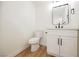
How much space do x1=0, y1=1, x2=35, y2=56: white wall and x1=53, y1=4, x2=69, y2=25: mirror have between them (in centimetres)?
30

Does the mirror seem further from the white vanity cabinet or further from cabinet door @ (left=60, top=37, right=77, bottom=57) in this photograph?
cabinet door @ (left=60, top=37, right=77, bottom=57)

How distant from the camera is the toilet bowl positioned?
1.47 meters

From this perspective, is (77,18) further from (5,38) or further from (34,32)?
(5,38)

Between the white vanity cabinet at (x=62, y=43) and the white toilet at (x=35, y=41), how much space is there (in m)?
0.13

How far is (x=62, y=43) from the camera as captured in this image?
1531 mm

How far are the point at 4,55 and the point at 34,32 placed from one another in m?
0.52

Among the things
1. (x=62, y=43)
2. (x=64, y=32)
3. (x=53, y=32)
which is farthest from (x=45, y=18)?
(x=62, y=43)

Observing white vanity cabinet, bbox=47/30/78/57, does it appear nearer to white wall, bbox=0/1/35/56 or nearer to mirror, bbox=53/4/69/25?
mirror, bbox=53/4/69/25

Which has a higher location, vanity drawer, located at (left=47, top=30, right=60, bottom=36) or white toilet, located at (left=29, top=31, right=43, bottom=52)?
vanity drawer, located at (left=47, top=30, right=60, bottom=36)

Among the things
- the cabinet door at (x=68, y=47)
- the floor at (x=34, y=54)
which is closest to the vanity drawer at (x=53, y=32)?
the cabinet door at (x=68, y=47)

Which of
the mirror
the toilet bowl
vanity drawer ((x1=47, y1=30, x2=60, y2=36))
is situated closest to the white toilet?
the toilet bowl

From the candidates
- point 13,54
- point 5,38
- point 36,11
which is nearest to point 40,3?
point 36,11

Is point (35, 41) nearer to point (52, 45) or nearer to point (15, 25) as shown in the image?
point (52, 45)

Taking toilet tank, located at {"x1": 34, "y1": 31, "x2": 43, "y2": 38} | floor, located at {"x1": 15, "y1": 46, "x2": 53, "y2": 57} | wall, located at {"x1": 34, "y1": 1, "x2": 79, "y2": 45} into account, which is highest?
wall, located at {"x1": 34, "y1": 1, "x2": 79, "y2": 45}
